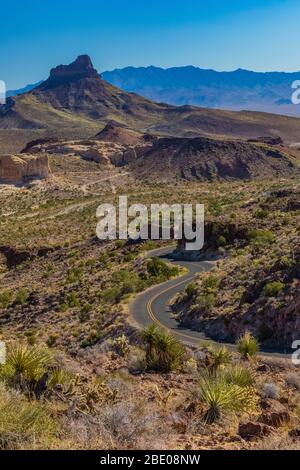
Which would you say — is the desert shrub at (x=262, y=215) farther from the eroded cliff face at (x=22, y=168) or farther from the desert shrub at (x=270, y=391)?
the eroded cliff face at (x=22, y=168)

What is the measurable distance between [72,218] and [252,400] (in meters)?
59.7

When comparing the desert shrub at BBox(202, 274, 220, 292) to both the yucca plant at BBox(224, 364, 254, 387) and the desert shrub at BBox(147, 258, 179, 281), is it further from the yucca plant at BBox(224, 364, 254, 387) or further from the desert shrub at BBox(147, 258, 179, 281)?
the yucca plant at BBox(224, 364, 254, 387)

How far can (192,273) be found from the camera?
A: 37031 millimetres

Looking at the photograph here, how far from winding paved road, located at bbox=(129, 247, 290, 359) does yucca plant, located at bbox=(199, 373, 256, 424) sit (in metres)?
7.88

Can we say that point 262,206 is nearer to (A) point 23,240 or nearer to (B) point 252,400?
(A) point 23,240

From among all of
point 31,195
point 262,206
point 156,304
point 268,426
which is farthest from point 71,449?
point 31,195

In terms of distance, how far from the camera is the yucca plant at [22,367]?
1033 cm

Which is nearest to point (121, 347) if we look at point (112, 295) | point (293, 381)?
point (293, 381)

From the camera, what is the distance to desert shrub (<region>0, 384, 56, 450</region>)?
740 centimetres

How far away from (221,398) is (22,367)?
3.59 meters

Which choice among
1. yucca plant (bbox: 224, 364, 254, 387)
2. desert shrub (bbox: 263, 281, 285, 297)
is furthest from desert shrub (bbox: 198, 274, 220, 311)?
yucca plant (bbox: 224, 364, 254, 387)

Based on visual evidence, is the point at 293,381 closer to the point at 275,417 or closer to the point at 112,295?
the point at 275,417

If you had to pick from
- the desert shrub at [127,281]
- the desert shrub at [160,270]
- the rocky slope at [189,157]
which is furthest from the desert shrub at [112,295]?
the rocky slope at [189,157]

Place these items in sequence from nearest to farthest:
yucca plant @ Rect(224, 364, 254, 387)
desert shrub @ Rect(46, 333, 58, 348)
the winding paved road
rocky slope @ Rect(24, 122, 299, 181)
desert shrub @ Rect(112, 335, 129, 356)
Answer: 1. yucca plant @ Rect(224, 364, 254, 387)
2. desert shrub @ Rect(112, 335, 129, 356)
3. the winding paved road
4. desert shrub @ Rect(46, 333, 58, 348)
5. rocky slope @ Rect(24, 122, 299, 181)
